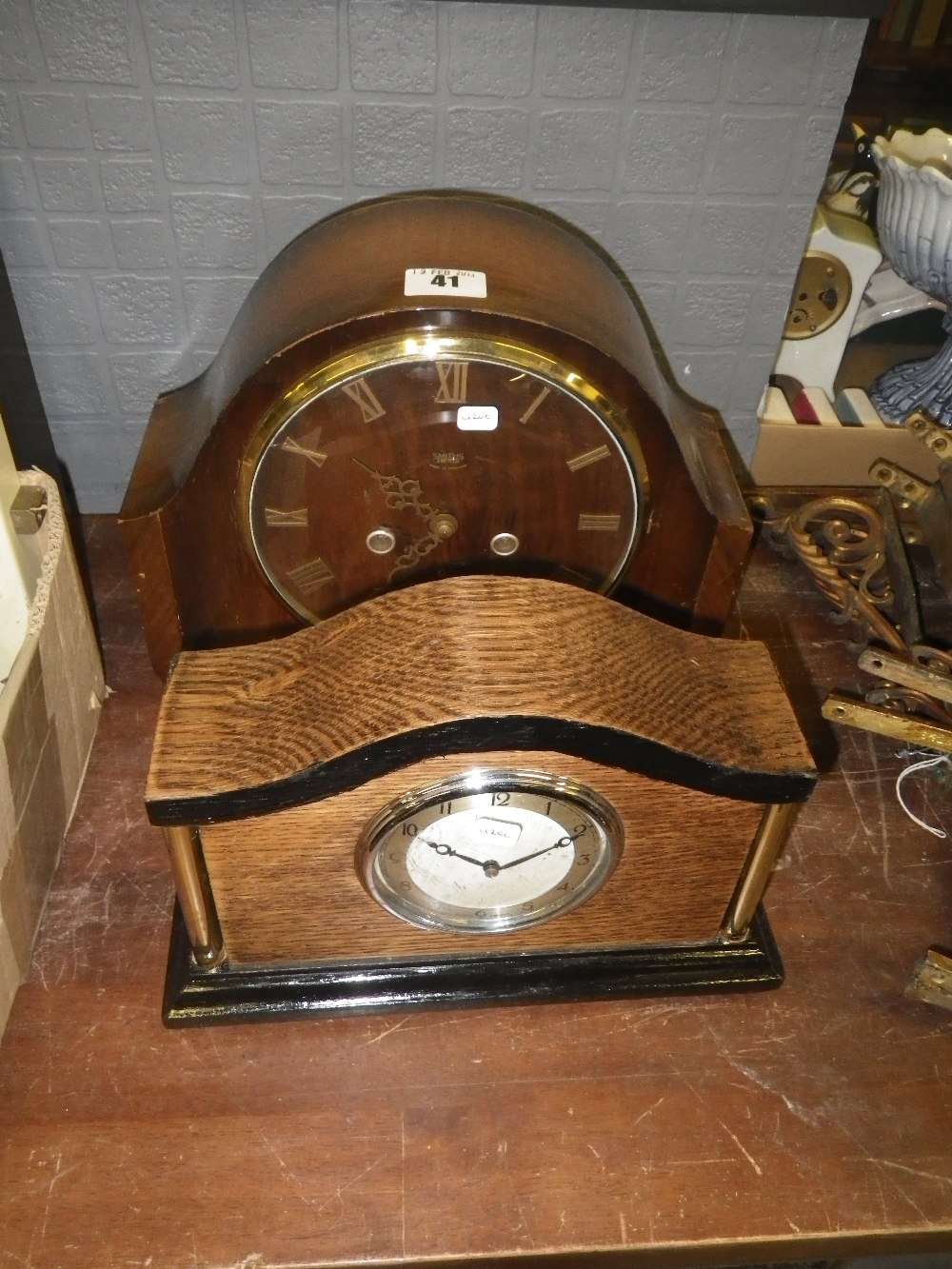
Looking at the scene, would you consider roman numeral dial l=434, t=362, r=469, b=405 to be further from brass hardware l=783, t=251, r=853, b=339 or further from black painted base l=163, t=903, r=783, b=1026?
brass hardware l=783, t=251, r=853, b=339

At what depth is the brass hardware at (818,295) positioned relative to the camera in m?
1.40

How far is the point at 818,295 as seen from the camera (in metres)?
1.42

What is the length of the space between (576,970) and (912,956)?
0.31m

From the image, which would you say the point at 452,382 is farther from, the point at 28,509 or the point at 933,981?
the point at 933,981

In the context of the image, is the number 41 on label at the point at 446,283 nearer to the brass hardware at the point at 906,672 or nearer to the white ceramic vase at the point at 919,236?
the brass hardware at the point at 906,672

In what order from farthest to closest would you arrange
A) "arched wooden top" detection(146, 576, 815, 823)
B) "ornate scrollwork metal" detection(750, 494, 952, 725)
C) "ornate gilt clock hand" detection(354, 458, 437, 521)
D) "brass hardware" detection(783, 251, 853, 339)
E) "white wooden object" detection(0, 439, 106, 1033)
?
1. "brass hardware" detection(783, 251, 853, 339)
2. "ornate scrollwork metal" detection(750, 494, 952, 725)
3. "ornate gilt clock hand" detection(354, 458, 437, 521)
4. "white wooden object" detection(0, 439, 106, 1033)
5. "arched wooden top" detection(146, 576, 815, 823)

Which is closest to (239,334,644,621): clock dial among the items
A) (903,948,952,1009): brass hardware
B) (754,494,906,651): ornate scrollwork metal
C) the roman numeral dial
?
the roman numeral dial

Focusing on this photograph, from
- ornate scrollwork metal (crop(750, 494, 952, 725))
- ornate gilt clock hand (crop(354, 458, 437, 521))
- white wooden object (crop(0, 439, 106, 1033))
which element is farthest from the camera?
ornate scrollwork metal (crop(750, 494, 952, 725))

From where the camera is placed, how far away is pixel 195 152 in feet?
3.67

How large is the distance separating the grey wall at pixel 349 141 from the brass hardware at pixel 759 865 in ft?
2.35

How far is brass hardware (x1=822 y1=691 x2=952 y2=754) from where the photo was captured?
37.3 inches

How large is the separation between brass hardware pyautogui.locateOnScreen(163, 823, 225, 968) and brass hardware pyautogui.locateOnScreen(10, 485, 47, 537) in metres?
0.35

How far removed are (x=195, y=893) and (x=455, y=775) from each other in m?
0.23

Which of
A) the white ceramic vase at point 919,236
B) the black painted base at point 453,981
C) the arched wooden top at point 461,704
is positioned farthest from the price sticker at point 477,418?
the white ceramic vase at point 919,236
